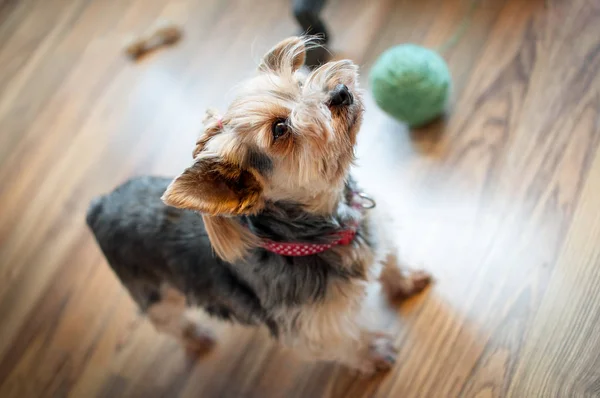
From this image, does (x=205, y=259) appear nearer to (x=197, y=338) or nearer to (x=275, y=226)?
(x=275, y=226)

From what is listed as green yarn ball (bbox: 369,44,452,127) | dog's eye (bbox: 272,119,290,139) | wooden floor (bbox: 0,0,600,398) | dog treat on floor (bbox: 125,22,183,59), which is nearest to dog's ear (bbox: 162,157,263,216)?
dog's eye (bbox: 272,119,290,139)

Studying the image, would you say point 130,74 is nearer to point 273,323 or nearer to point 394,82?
point 394,82

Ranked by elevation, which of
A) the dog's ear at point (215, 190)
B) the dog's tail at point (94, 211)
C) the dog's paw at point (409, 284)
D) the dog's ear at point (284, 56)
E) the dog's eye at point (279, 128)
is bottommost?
the dog's tail at point (94, 211)

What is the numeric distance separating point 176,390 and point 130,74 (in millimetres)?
1635

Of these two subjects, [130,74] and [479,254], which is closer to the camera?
[479,254]

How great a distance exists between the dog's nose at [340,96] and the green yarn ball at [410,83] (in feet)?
2.12

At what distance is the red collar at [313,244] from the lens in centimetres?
153

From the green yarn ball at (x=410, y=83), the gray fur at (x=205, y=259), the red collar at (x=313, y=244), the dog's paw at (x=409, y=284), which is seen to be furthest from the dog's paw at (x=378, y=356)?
the green yarn ball at (x=410, y=83)

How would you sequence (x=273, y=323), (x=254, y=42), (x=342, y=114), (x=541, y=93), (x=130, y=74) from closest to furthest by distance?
(x=342, y=114) → (x=273, y=323) → (x=541, y=93) → (x=254, y=42) → (x=130, y=74)

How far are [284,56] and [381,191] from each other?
840 millimetres

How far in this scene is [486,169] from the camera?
2100 mm

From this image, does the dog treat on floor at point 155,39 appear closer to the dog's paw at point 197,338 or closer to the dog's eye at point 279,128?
the dog's paw at point 197,338

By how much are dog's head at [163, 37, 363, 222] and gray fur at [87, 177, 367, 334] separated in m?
0.11

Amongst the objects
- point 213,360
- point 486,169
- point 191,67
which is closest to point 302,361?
point 213,360
